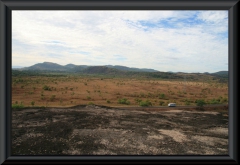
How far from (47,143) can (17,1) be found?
4494 millimetres

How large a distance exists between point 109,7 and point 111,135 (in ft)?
16.2

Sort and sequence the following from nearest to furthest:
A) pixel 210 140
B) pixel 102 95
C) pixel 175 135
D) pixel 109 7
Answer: pixel 109 7
pixel 210 140
pixel 175 135
pixel 102 95

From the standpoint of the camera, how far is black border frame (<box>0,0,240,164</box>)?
6.54 feet

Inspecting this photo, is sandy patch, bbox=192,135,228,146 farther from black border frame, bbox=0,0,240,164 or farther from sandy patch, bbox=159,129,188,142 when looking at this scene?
black border frame, bbox=0,0,240,164

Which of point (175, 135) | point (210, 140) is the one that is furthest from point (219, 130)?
point (175, 135)

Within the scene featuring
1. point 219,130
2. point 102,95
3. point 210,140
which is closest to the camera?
point 210,140

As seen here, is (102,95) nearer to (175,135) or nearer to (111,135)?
(111,135)

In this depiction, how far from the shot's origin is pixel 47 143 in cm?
536

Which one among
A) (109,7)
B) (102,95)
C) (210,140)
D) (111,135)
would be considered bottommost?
(210,140)

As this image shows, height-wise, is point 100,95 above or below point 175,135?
above

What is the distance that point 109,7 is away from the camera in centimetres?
212

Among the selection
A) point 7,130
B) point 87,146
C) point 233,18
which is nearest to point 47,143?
point 87,146

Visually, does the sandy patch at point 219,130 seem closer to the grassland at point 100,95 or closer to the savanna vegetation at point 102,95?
the savanna vegetation at point 102,95

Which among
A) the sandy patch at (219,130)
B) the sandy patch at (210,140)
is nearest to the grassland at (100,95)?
the sandy patch at (219,130)
